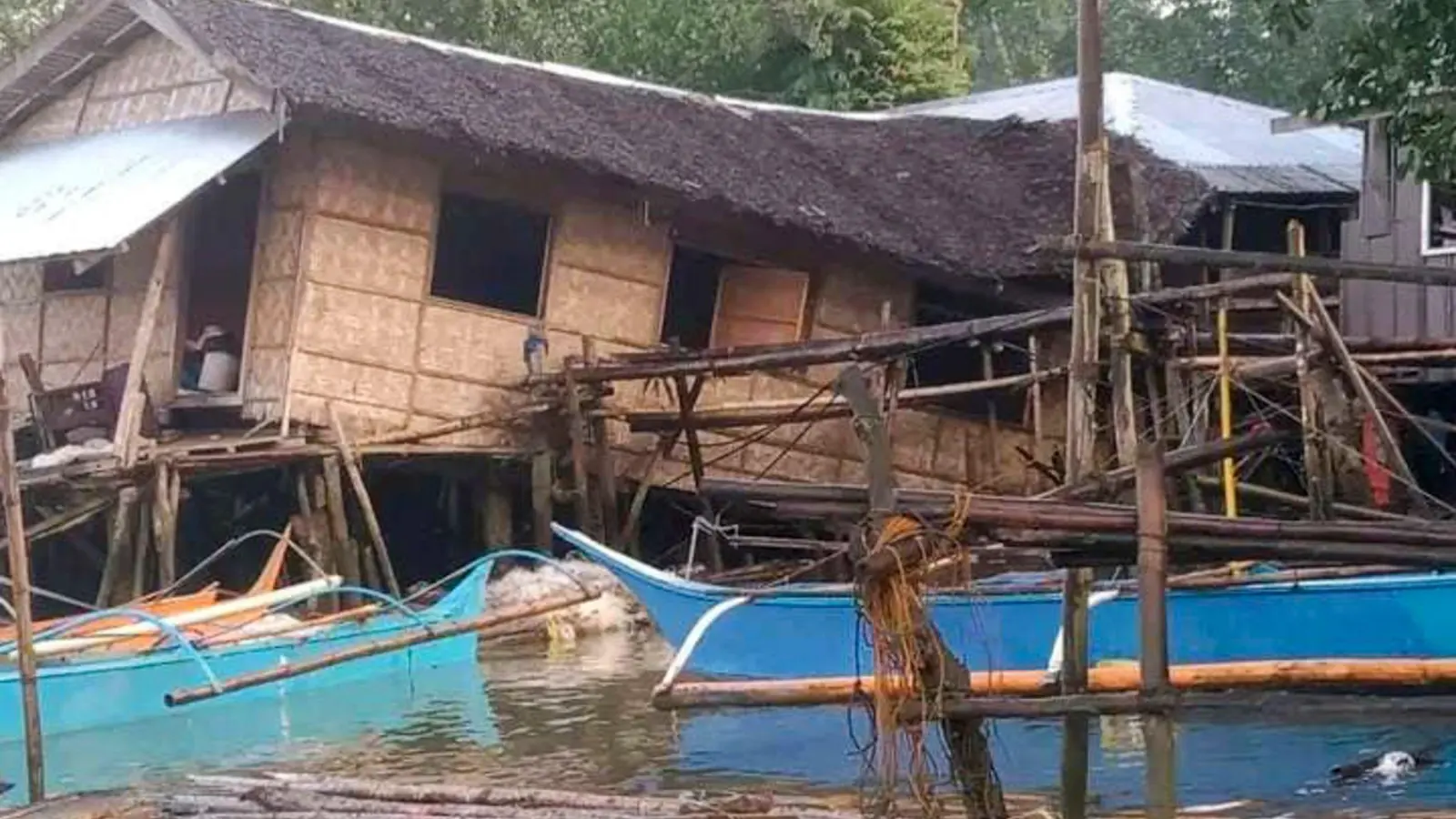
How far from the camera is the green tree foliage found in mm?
9398

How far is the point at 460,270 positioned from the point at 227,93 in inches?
102

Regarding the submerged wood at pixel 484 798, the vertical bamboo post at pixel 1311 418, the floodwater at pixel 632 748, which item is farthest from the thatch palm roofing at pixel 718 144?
the submerged wood at pixel 484 798

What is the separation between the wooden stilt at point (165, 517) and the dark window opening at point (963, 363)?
7.31 m

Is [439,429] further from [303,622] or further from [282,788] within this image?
[282,788]

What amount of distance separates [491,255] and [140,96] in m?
3.55

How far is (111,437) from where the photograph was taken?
16.3 metres

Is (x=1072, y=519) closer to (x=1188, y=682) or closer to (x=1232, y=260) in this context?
(x=1188, y=682)

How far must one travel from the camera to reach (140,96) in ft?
59.8

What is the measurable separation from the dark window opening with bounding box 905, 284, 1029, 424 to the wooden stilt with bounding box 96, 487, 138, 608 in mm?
7520

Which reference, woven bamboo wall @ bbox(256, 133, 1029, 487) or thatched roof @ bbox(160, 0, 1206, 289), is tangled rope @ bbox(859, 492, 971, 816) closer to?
woven bamboo wall @ bbox(256, 133, 1029, 487)

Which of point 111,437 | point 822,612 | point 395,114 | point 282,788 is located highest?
point 395,114

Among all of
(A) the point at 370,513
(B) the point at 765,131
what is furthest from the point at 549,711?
(B) the point at 765,131

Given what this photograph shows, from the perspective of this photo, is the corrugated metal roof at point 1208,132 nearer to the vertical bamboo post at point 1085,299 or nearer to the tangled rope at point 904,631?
the vertical bamboo post at point 1085,299

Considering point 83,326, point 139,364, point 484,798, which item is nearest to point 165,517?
point 139,364
